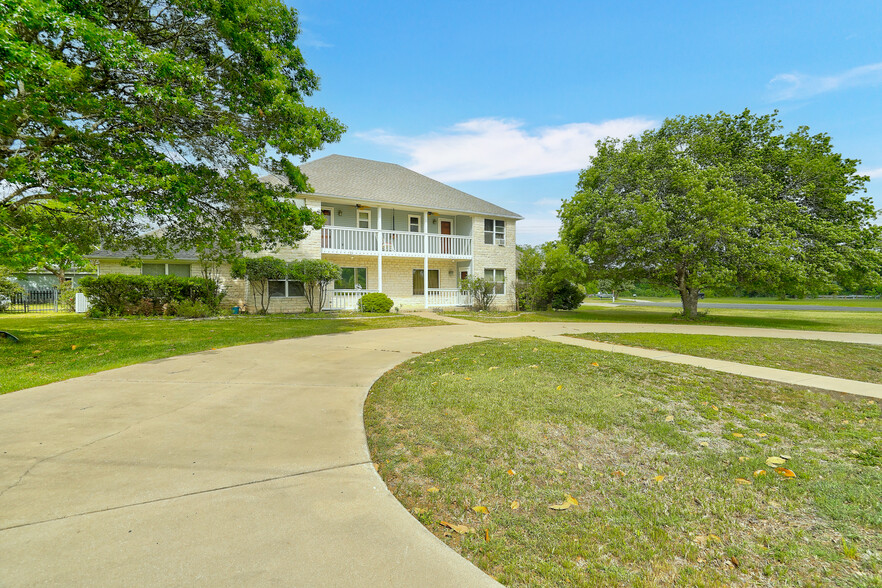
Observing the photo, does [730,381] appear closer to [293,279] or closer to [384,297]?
[384,297]

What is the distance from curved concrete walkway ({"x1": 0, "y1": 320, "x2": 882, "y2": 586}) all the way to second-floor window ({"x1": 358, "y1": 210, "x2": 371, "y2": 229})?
1718 centimetres

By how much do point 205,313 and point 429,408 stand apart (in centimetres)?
1514

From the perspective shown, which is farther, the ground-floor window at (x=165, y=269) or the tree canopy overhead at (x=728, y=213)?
the ground-floor window at (x=165, y=269)

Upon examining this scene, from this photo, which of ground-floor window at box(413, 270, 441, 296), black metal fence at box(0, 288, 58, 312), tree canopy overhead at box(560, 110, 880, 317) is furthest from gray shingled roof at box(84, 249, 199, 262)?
tree canopy overhead at box(560, 110, 880, 317)

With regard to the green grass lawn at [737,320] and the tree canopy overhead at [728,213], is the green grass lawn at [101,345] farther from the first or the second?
the tree canopy overhead at [728,213]

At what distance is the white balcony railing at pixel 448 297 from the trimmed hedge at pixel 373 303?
149 inches

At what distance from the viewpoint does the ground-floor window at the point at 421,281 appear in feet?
76.4

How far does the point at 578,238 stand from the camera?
63.8 feet

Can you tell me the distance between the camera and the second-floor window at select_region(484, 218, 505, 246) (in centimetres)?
2375

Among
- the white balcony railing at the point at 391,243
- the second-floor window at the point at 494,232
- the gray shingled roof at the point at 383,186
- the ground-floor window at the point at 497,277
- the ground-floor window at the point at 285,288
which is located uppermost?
the gray shingled roof at the point at 383,186

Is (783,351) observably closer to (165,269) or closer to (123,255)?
(165,269)

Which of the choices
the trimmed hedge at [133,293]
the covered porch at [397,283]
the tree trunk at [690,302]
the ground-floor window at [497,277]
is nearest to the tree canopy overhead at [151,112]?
the trimmed hedge at [133,293]

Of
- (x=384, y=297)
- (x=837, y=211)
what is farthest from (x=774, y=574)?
(x=837, y=211)

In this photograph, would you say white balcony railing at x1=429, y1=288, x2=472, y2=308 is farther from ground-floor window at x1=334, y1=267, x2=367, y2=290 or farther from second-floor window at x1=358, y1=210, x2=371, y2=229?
second-floor window at x1=358, y1=210, x2=371, y2=229
